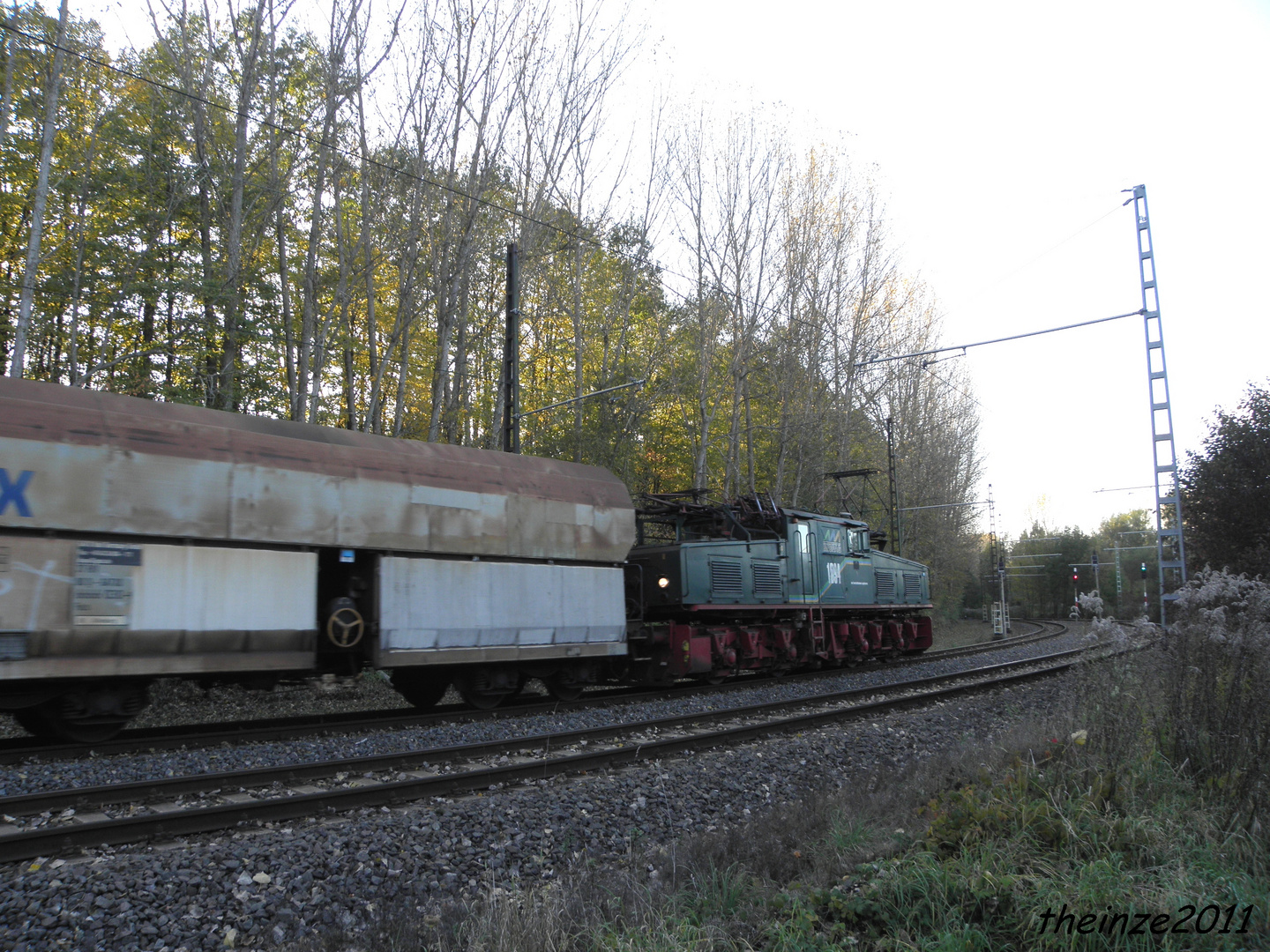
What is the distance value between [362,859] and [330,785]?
2.03 m

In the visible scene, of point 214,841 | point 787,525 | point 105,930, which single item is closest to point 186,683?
point 214,841

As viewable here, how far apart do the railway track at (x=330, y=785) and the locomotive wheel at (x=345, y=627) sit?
7.41ft

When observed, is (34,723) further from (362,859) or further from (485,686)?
(362,859)

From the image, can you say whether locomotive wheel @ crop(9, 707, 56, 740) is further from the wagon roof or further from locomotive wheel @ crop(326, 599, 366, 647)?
the wagon roof

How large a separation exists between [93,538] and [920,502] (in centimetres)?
4476

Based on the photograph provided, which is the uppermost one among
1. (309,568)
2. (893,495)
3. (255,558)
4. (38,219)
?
(38,219)

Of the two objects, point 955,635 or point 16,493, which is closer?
point 16,493

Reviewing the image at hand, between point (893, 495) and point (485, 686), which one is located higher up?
point (893, 495)

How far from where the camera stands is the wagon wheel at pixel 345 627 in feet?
30.5

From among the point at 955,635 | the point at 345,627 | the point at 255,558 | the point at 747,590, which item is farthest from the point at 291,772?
the point at 955,635

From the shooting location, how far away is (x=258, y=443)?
28.8 feet

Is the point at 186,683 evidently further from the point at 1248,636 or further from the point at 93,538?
the point at 1248,636

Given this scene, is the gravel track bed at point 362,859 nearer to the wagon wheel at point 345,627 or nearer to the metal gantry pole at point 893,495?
the wagon wheel at point 345,627

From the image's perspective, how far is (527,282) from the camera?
80.7 ft
